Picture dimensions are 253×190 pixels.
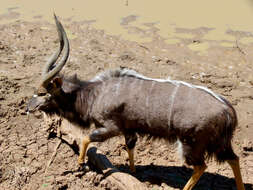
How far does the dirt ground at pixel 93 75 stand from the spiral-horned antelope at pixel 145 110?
0.45m

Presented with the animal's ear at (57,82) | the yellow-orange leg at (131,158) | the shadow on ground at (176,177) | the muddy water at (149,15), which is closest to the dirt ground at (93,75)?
the shadow on ground at (176,177)

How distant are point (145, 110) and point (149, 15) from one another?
8.37m

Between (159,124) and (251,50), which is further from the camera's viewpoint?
(251,50)

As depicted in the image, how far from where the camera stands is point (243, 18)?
11.3 metres

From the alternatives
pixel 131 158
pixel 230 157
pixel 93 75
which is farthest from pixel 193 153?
pixel 93 75

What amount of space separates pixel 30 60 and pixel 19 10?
6.70 meters

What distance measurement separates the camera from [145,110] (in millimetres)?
4141

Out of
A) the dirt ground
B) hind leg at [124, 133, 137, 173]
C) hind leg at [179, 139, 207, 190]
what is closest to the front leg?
hind leg at [124, 133, 137, 173]

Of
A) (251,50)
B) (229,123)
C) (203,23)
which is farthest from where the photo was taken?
(203,23)

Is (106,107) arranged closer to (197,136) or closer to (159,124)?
(159,124)

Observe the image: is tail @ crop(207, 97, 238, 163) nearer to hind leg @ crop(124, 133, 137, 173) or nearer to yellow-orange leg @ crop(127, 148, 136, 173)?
hind leg @ crop(124, 133, 137, 173)

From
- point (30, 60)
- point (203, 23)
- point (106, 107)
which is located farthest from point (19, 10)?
point (106, 107)

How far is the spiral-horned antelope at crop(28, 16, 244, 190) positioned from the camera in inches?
150

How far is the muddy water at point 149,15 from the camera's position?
9688mm
